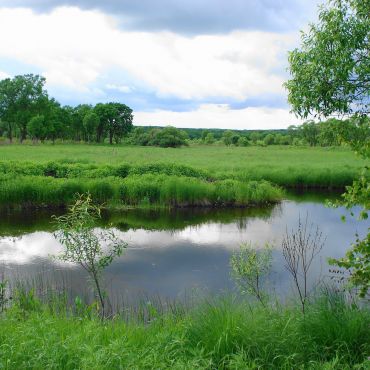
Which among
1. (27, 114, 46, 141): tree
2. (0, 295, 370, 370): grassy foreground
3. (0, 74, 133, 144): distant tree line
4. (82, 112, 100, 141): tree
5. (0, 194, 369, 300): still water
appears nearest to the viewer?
(0, 295, 370, 370): grassy foreground

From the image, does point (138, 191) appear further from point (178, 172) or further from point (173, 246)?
point (173, 246)

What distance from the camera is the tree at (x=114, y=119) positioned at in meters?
87.2

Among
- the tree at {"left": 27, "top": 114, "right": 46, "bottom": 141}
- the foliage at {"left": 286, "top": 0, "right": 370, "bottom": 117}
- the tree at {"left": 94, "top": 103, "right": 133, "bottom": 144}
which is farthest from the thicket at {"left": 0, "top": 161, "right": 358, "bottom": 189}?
the tree at {"left": 94, "top": 103, "right": 133, "bottom": 144}

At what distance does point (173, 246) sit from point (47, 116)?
2648 inches

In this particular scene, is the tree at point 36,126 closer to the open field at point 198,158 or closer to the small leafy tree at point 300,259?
the open field at point 198,158

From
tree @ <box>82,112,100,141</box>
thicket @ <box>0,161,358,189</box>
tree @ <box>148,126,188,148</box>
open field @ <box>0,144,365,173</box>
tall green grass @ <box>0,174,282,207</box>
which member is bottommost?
tall green grass @ <box>0,174,282,207</box>

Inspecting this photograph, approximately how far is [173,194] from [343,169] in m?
14.4

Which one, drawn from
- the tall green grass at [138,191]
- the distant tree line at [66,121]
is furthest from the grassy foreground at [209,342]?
the distant tree line at [66,121]

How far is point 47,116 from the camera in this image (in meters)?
75.9

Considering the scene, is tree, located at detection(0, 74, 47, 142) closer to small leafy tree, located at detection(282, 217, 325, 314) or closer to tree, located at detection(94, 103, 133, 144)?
tree, located at detection(94, 103, 133, 144)

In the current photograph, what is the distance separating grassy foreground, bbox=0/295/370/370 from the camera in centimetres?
473

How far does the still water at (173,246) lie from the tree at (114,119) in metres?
69.7

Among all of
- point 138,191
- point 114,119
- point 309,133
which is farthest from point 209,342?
point 309,133

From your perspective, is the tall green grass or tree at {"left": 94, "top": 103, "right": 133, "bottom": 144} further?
tree at {"left": 94, "top": 103, "right": 133, "bottom": 144}
